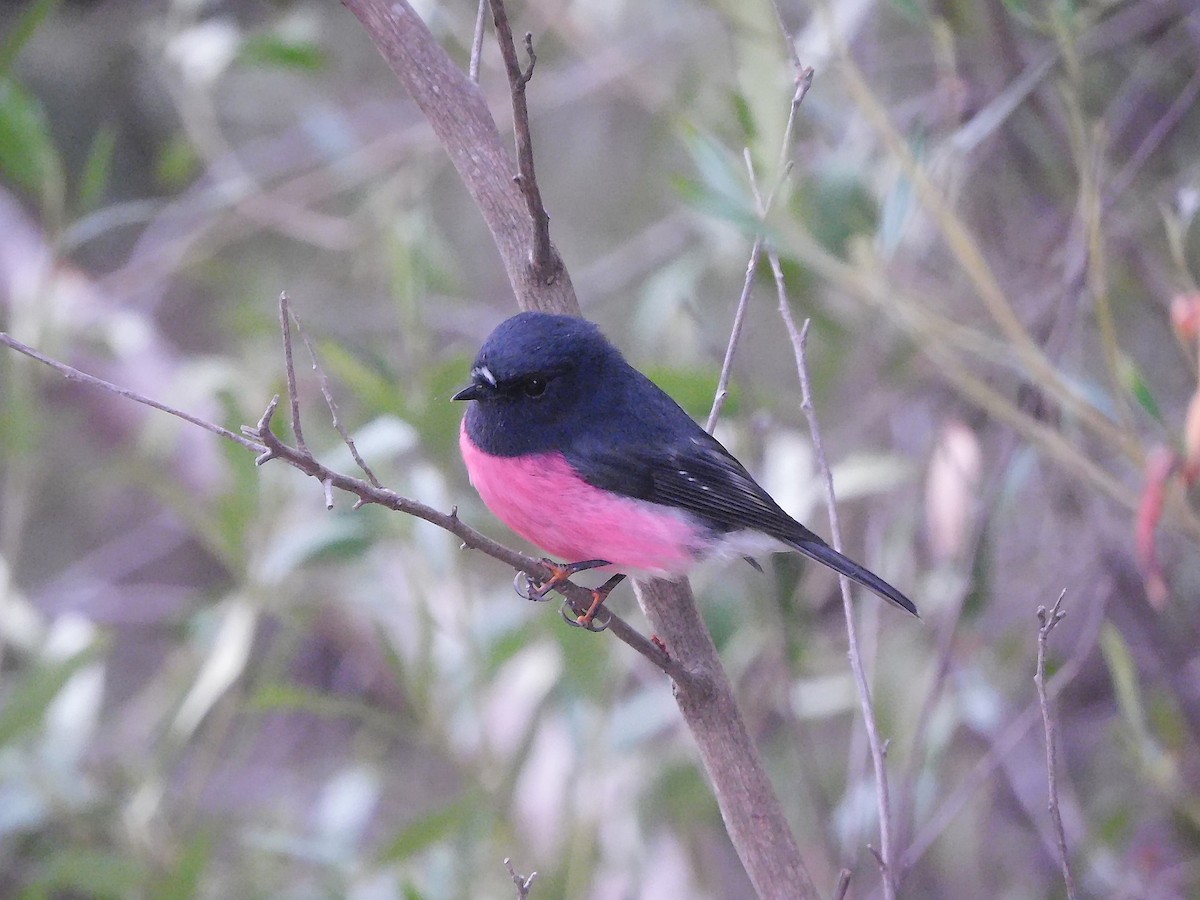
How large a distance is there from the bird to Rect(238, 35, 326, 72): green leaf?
1665 mm

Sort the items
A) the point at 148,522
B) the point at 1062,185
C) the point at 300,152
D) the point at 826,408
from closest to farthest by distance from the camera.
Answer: the point at 1062,185 < the point at 826,408 < the point at 300,152 < the point at 148,522

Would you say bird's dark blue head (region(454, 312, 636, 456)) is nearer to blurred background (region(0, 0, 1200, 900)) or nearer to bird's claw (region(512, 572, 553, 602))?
blurred background (region(0, 0, 1200, 900))

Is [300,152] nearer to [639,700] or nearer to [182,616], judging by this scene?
[182,616]

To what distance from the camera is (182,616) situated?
14.6 feet

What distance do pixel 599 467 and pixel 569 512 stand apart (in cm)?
15

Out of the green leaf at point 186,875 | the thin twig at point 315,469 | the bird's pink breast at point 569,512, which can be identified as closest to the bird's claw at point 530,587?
the bird's pink breast at point 569,512

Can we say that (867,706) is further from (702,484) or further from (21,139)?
(21,139)

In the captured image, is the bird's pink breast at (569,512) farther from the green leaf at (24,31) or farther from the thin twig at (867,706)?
the green leaf at (24,31)

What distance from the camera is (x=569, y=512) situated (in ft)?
8.78

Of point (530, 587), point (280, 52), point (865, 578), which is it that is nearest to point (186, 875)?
point (530, 587)

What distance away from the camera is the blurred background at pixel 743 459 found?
10.0 feet

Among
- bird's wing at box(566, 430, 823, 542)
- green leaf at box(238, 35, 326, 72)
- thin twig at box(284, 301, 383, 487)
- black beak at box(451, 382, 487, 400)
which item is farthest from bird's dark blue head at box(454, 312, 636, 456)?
green leaf at box(238, 35, 326, 72)

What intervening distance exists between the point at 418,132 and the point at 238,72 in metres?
2.55

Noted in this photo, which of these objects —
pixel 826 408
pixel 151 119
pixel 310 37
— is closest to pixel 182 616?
pixel 310 37
